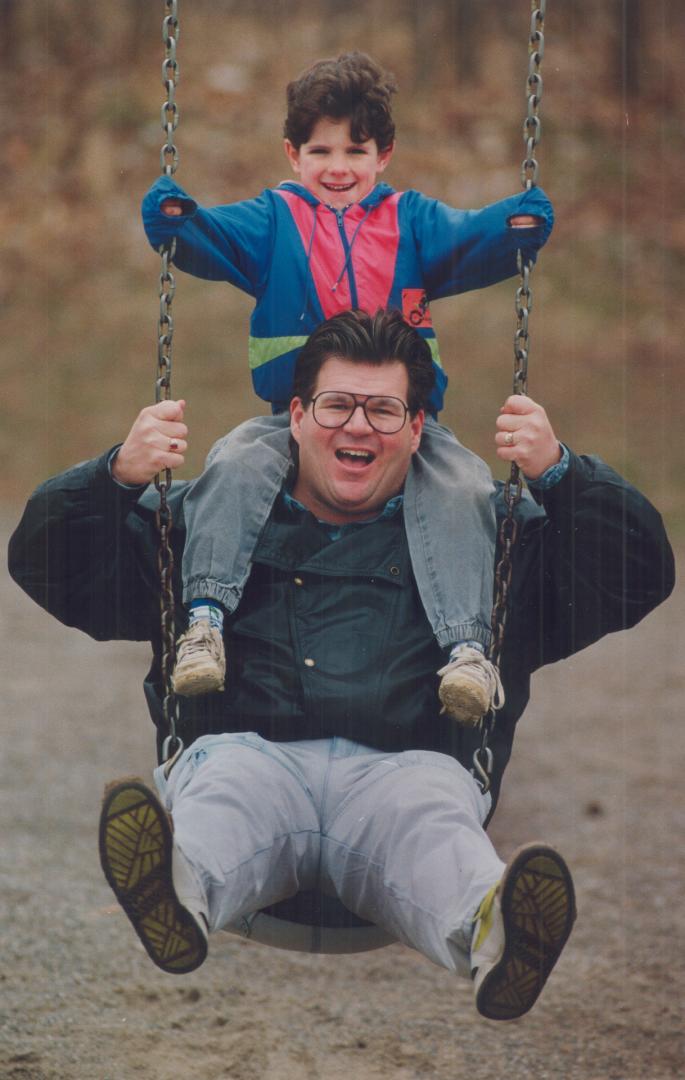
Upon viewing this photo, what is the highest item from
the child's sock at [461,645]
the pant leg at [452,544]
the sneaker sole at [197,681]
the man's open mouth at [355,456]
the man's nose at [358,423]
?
the man's nose at [358,423]

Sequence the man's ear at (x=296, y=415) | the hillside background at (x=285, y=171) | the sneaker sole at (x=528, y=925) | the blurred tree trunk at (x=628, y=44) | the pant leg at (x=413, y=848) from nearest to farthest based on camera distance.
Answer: the sneaker sole at (x=528, y=925) < the pant leg at (x=413, y=848) < the man's ear at (x=296, y=415) < the hillside background at (x=285, y=171) < the blurred tree trunk at (x=628, y=44)

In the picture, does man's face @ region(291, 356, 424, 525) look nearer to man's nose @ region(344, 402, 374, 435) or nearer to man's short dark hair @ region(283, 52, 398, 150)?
man's nose @ region(344, 402, 374, 435)

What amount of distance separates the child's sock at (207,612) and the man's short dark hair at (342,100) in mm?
899

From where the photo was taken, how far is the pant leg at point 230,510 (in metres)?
2.96

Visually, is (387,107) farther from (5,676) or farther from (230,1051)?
(5,676)

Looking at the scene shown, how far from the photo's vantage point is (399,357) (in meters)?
2.97

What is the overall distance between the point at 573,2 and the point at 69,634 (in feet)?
27.7

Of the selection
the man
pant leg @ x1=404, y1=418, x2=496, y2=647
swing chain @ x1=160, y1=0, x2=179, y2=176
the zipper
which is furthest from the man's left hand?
swing chain @ x1=160, y1=0, x2=179, y2=176

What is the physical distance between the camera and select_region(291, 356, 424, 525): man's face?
9.68 ft

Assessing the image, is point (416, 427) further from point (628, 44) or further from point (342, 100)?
point (628, 44)

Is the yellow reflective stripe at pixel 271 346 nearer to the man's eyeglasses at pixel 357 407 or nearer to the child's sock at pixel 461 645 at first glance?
the man's eyeglasses at pixel 357 407

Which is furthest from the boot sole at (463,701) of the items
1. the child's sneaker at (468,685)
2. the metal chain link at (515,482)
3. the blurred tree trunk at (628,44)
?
the blurred tree trunk at (628,44)

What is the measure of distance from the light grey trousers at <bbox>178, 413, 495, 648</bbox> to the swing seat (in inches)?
20.8

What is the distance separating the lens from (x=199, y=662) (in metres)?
2.84
